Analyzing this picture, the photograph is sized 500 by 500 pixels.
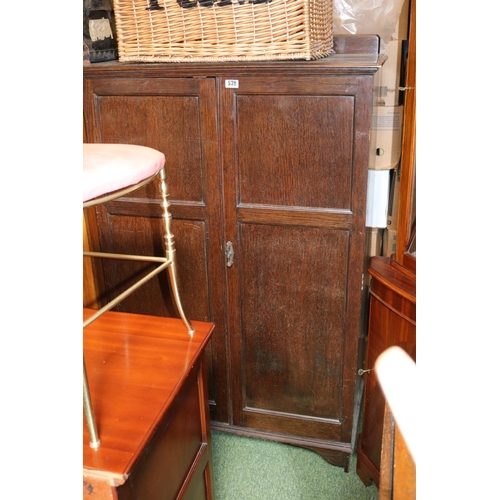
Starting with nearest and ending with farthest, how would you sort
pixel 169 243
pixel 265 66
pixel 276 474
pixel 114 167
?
1. pixel 114 167
2. pixel 169 243
3. pixel 265 66
4. pixel 276 474

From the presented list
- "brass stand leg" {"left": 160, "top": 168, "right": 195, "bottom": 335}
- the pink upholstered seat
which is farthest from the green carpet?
the pink upholstered seat

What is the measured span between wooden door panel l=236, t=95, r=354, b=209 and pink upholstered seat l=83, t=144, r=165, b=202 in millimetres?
603

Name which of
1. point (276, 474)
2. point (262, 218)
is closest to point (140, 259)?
point (262, 218)

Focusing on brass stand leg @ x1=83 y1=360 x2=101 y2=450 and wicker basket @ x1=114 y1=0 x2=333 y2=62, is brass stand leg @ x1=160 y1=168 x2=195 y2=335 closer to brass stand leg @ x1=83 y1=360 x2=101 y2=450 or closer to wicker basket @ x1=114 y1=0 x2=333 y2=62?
brass stand leg @ x1=83 y1=360 x2=101 y2=450

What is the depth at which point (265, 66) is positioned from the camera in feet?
4.83

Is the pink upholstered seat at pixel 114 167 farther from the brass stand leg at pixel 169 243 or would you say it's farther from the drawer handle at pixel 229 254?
the drawer handle at pixel 229 254

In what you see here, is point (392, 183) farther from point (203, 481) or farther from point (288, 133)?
point (203, 481)

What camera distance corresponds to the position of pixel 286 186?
5.18ft

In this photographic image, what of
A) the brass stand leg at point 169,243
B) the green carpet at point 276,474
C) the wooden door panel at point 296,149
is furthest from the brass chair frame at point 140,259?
the green carpet at point 276,474

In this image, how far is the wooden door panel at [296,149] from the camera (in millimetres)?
1485

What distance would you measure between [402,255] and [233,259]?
0.52m

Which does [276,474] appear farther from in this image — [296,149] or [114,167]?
[114,167]

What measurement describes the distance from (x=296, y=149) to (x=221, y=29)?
0.39 metres
